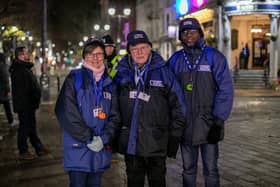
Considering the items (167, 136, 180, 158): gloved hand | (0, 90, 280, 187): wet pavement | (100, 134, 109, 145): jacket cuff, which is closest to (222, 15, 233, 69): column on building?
(0, 90, 280, 187): wet pavement

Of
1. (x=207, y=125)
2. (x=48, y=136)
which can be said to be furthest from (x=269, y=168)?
(x=48, y=136)

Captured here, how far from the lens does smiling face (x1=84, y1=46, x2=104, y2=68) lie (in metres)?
4.06

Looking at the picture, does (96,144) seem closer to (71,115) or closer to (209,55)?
(71,115)

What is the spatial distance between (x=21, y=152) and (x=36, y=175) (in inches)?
49.3

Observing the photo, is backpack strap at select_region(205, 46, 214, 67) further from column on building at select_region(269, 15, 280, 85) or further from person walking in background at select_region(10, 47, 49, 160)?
column on building at select_region(269, 15, 280, 85)

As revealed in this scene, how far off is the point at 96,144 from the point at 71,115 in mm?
351

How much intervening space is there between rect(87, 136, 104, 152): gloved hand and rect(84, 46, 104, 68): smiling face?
2.32 feet

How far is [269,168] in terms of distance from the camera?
21.7ft

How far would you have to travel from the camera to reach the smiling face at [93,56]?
13.3ft

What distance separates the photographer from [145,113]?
4.04 m

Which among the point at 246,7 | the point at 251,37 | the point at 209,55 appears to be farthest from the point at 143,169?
the point at 251,37

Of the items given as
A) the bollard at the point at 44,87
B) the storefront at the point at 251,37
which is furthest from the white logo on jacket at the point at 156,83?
the storefront at the point at 251,37

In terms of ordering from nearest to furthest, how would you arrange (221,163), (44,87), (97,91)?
(97,91) → (221,163) → (44,87)

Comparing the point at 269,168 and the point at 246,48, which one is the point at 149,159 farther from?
the point at 246,48
